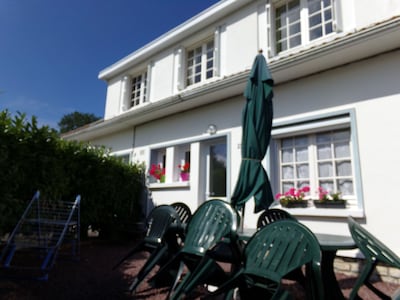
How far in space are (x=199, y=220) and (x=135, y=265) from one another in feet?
7.76

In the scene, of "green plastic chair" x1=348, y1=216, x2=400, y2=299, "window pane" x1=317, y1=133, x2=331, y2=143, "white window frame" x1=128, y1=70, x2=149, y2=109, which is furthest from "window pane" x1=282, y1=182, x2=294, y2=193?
"white window frame" x1=128, y1=70, x2=149, y2=109

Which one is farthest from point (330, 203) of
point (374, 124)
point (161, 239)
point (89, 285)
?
point (89, 285)

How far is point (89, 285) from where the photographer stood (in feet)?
12.0

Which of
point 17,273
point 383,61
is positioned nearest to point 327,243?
point 383,61

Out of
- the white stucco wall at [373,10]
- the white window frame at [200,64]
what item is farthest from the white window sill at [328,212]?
the white window frame at [200,64]

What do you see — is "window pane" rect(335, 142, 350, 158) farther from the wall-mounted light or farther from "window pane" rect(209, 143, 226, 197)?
the wall-mounted light

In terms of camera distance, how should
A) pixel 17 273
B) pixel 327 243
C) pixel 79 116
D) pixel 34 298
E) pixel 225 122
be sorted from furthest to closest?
pixel 79 116 < pixel 225 122 < pixel 17 273 < pixel 34 298 < pixel 327 243

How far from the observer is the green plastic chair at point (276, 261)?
209 cm

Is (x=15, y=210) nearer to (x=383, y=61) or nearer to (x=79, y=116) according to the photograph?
(x=383, y=61)

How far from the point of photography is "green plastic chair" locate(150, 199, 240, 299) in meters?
2.64

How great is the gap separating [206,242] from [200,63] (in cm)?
686

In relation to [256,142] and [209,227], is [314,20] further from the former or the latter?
[209,227]

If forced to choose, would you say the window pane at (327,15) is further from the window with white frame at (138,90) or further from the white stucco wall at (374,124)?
the window with white frame at (138,90)

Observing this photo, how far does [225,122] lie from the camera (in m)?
6.90
